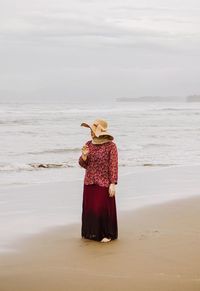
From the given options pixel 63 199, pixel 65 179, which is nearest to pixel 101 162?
pixel 63 199

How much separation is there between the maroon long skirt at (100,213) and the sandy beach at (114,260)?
16 centimetres

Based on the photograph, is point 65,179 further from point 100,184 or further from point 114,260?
point 114,260

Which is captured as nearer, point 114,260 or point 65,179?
point 114,260

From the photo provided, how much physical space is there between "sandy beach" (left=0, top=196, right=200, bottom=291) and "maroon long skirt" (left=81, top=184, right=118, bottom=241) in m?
0.16

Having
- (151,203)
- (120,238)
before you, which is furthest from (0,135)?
(120,238)

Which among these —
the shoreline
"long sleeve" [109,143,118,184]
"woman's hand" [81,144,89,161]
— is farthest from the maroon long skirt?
the shoreline

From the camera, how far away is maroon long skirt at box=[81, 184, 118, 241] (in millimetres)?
7285

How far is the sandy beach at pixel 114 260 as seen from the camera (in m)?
5.54

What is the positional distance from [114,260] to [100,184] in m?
1.21

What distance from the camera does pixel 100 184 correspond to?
288 inches

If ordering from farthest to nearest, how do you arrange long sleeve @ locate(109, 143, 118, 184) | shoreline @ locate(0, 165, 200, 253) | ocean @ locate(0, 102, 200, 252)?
ocean @ locate(0, 102, 200, 252), shoreline @ locate(0, 165, 200, 253), long sleeve @ locate(109, 143, 118, 184)

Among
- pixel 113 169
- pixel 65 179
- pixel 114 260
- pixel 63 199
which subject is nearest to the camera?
pixel 114 260

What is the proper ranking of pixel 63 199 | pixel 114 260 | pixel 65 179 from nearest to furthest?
1. pixel 114 260
2. pixel 63 199
3. pixel 65 179

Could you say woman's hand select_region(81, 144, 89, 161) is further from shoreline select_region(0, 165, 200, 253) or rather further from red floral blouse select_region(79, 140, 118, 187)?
shoreline select_region(0, 165, 200, 253)
